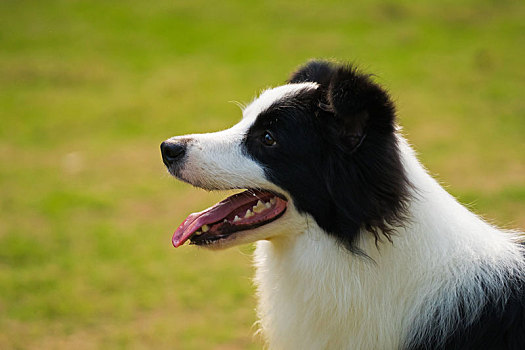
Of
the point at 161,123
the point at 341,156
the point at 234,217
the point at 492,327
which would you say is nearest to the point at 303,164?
the point at 341,156

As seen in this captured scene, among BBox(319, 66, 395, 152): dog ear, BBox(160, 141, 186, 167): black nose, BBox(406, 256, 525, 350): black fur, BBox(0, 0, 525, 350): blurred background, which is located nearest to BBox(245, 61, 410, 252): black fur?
BBox(319, 66, 395, 152): dog ear

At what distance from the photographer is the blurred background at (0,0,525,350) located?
4477 millimetres

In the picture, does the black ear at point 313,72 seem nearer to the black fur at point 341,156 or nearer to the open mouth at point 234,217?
the black fur at point 341,156

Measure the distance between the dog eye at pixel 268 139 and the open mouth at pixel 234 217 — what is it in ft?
0.66

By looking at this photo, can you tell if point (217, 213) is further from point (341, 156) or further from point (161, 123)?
point (161, 123)

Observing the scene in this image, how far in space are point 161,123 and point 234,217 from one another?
5845 millimetres

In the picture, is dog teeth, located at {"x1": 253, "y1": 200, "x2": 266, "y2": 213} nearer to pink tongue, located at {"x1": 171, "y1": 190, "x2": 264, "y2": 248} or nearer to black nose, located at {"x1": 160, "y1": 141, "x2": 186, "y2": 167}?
pink tongue, located at {"x1": 171, "y1": 190, "x2": 264, "y2": 248}

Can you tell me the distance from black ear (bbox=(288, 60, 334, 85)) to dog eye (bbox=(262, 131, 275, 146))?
31 centimetres

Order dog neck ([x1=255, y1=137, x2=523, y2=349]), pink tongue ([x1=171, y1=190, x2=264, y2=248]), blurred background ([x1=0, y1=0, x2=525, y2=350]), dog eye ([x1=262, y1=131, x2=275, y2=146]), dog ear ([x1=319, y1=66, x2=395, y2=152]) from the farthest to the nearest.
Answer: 1. blurred background ([x1=0, y1=0, x2=525, y2=350])
2. pink tongue ([x1=171, y1=190, x2=264, y2=248])
3. dog eye ([x1=262, y1=131, x2=275, y2=146])
4. dog neck ([x1=255, y1=137, x2=523, y2=349])
5. dog ear ([x1=319, y1=66, x2=395, y2=152])

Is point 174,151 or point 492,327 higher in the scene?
point 174,151

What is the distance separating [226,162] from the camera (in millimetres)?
2521

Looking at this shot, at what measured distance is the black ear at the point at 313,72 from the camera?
2.60 m

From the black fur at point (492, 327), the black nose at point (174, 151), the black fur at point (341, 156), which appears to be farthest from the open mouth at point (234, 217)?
the black fur at point (492, 327)

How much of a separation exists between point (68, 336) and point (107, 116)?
4.85 m
